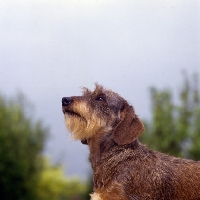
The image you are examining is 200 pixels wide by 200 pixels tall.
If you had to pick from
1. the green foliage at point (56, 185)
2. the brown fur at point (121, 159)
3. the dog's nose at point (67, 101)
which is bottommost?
the green foliage at point (56, 185)

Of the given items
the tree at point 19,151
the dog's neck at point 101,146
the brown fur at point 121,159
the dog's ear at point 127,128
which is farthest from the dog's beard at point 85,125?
the tree at point 19,151

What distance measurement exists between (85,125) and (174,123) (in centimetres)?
1247

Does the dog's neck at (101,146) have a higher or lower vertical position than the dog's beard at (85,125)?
lower

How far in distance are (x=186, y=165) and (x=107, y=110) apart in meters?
1.67

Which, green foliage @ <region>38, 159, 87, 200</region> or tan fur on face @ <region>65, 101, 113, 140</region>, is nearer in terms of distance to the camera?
tan fur on face @ <region>65, 101, 113, 140</region>

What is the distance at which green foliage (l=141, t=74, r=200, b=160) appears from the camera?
65.2 feet

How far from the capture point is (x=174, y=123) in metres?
20.5

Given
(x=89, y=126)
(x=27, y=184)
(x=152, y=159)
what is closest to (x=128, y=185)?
(x=152, y=159)

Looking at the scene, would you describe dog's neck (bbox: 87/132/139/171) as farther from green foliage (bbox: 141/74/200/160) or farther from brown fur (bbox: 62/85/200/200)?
green foliage (bbox: 141/74/200/160)

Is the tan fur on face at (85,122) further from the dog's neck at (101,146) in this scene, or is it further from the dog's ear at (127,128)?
the dog's ear at (127,128)

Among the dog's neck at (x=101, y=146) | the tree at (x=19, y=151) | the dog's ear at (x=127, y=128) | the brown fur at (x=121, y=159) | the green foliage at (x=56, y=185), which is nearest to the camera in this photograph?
the brown fur at (x=121, y=159)

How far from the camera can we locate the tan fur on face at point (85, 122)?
8430 mm

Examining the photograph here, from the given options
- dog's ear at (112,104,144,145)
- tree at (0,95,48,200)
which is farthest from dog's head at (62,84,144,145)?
tree at (0,95,48,200)

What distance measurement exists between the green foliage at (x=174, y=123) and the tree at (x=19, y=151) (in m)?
4.39
